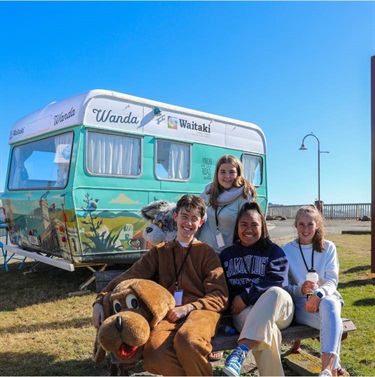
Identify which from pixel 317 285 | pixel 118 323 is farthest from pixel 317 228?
pixel 118 323

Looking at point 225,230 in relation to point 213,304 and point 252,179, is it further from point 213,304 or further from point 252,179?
point 252,179

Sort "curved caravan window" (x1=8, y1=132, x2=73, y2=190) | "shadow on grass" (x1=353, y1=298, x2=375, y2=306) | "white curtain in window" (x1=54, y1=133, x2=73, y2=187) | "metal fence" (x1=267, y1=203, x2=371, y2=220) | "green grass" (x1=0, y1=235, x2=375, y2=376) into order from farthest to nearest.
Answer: "metal fence" (x1=267, y1=203, x2=371, y2=220) < "curved caravan window" (x1=8, y1=132, x2=73, y2=190) < "white curtain in window" (x1=54, y1=133, x2=73, y2=187) < "shadow on grass" (x1=353, y1=298, x2=375, y2=306) < "green grass" (x1=0, y1=235, x2=375, y2=376)

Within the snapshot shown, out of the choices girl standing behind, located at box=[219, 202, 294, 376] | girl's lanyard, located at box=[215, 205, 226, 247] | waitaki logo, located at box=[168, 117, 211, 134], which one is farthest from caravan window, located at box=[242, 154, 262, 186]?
girl standing behind, located at box=[219, 202, 294, 376]

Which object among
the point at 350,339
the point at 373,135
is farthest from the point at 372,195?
the point at 350,339

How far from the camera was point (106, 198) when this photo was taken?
6262mm

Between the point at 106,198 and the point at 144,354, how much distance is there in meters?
3.91

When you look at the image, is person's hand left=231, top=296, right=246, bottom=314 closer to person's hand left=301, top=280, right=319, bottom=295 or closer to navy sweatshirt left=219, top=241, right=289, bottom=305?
navy sweatshirt left=219, top=241, right=289, bottom=305

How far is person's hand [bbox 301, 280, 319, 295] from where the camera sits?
3061 millimetres

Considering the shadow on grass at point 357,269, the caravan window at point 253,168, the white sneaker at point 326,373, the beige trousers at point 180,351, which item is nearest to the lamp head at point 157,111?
the caravan window at point 253,168

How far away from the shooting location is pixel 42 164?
22.9ft

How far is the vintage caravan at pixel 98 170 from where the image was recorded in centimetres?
607

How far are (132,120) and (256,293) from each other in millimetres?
4333

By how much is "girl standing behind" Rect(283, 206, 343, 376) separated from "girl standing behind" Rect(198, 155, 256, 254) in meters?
0.58

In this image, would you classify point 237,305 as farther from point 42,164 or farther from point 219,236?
point 42,164
